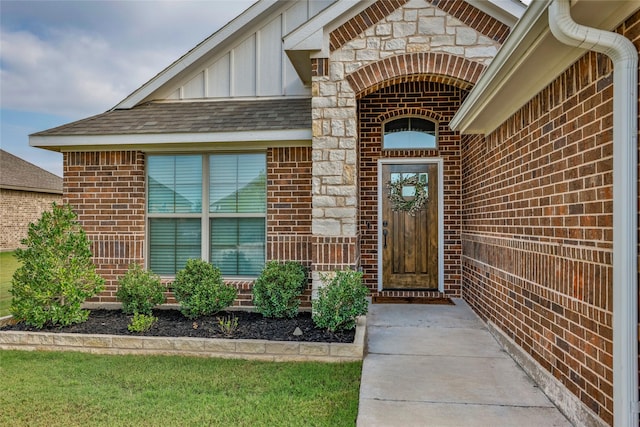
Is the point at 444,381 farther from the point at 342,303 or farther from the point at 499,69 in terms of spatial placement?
the point at 499,69

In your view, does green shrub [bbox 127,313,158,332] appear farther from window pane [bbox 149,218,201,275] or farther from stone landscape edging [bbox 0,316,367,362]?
window pane [bbox 149,218,201,275]

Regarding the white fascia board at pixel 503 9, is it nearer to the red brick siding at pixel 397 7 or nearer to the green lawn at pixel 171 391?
the red brick siding at pixel 397 7

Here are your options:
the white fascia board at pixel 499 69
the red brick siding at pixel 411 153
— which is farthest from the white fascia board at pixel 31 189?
the white fascia board at pixel 499 69

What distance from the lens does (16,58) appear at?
921 cm

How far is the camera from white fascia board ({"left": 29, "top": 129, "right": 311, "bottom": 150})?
5.48 m

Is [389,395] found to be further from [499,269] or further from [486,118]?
[486,118]

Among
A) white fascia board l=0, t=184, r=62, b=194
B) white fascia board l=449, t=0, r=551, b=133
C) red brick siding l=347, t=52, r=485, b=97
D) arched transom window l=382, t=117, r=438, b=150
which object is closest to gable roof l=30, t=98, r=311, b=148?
red brick siding l=347, t=52, r=485, b=97

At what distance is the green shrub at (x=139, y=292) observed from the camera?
17.2 feet

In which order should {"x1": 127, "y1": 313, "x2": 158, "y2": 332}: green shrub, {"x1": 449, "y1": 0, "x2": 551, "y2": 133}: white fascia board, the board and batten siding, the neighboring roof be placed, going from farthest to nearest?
the neighboring roof, the board and batten siding, {"x1": 127, "y1": 313, "x2": 158, "y2": 332}: green shrub, {"x1": 449, "y1": 0, "x2": 551, "y2": 133}: white fascia board

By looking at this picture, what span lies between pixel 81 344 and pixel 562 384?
15.4 feet

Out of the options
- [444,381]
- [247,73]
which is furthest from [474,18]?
[444,381]

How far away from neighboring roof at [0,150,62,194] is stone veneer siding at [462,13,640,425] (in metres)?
19.0

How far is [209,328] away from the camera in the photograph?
15.8 ft

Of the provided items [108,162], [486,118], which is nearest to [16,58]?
[108,162]
